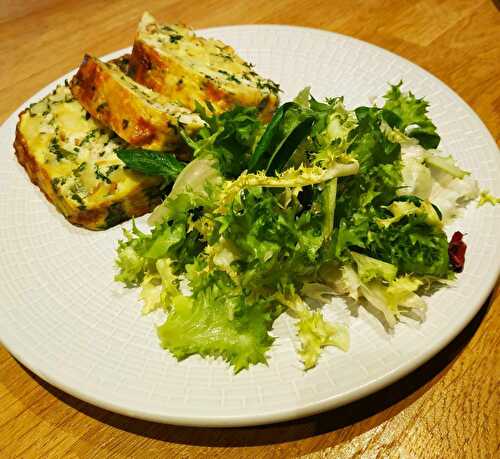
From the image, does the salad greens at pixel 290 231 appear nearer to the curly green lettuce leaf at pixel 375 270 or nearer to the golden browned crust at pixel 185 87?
the curly green lettuce leaf at pixel 375 270

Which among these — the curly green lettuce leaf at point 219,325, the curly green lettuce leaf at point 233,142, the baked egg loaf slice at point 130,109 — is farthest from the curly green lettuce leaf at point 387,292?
the baked egg loaf slice at point 130,109

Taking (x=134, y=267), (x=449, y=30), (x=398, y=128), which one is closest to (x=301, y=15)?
(x=449, y=30)

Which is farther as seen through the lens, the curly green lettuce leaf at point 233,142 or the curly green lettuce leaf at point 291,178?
the curly green lettuce leaf at point 233,142

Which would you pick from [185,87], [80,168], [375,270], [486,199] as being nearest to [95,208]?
[80,168]

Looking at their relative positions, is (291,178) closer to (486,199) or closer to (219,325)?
(219,325)

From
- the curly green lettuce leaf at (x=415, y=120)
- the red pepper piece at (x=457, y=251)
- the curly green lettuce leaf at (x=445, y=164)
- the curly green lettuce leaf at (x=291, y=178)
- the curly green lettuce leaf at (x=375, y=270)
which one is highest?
the curly green lettuce leaf at (x=291, y=178)

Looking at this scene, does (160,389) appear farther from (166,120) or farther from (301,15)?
(301,15)
